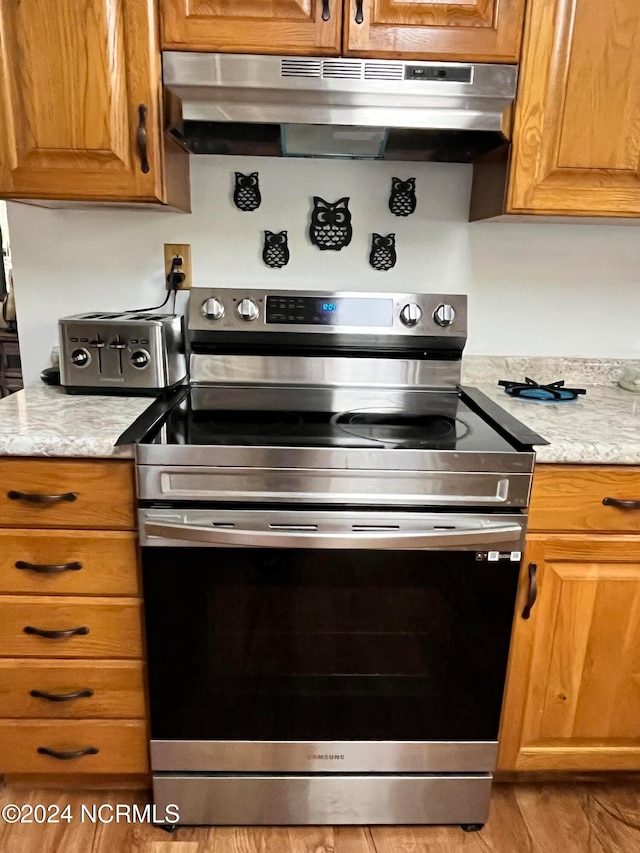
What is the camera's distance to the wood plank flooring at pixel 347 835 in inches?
50.9

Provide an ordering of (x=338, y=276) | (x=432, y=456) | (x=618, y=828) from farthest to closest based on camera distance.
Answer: (x=338, y=276)
(x=618, y=828)
(x=432, y=456)

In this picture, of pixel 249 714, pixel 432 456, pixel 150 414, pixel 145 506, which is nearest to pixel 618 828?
pixel 249 714

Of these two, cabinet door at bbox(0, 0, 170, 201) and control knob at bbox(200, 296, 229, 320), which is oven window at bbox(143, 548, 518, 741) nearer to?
control knob at bbox(200, 296, 229, 320)

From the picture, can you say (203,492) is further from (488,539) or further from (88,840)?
(88,840)

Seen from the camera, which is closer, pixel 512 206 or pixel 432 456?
pixel 432 456

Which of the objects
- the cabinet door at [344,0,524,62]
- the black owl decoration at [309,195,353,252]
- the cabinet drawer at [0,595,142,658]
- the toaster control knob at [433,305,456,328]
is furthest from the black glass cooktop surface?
the cabinet door at [344,0,524,62]

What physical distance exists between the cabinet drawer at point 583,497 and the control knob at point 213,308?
2.91 ft

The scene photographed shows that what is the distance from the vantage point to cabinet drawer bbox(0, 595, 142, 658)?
Answer: 1.24 metres

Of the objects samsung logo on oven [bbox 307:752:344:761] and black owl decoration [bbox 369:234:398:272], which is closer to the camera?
samsung logo on oven [bbox 307:752:344:761]

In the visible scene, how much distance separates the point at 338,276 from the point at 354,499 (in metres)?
0.79

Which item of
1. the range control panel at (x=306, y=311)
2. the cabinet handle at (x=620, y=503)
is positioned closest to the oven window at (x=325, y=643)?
the cabinet handle at (x=620, y=503)

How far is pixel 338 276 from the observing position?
67.1 inches

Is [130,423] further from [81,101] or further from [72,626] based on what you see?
[81,101]

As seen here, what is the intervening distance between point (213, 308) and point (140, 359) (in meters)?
0.26
